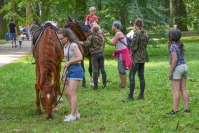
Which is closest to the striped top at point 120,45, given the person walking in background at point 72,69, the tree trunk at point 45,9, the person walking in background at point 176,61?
the person walking in background at point 72,69

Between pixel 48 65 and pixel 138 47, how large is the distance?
2629 millimetres

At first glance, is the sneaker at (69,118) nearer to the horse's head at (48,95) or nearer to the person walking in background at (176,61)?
the horse's head at (48,95)

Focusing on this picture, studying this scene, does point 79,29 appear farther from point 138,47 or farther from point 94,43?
point 138,47

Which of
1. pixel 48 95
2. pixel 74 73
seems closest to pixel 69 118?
pixel 48 95

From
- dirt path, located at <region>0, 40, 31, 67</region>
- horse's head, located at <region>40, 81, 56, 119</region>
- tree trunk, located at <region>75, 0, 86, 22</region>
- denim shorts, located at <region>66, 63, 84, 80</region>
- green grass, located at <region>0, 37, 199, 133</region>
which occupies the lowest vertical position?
dirt path, located at <region>0, 40, 31, 67</region>

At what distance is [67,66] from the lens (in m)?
8.57

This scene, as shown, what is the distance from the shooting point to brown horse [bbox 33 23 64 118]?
8.27m

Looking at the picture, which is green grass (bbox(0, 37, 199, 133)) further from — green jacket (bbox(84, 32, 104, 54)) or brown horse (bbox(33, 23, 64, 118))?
green jacket (bbox(84, 32, 104, 54))

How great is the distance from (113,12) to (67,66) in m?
15.1

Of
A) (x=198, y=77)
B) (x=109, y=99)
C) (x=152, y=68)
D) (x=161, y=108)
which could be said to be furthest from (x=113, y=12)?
(x=161, y=108)

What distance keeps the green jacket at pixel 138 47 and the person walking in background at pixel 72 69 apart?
208cm

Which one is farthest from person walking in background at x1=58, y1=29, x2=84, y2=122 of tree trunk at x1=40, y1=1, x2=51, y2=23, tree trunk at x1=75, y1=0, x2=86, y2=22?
tree trunk at x1=40, y1=1, x2=51, y2=23

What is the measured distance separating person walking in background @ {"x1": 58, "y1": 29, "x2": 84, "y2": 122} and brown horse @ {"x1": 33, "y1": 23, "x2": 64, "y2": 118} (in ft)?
0.88

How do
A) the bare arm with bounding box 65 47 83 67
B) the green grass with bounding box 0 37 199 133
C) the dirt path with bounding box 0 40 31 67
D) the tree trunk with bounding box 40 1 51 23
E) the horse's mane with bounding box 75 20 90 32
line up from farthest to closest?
the tree trunk with bounding box 40 1 51 23 < the dirt path with bounding box 0 40 31 67 < the horse's mane with bounding box 75 20 90 32 < the bare arm with bounding box 65 47 83 67 < the green grass with bounding box 0 37 199 133
